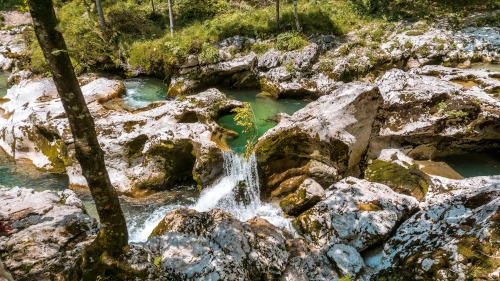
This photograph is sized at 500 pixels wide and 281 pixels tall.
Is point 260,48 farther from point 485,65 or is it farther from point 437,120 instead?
point 437,120

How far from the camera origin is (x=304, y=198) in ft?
31.2

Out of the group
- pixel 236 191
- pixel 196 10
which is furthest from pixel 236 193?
pixel 196 10

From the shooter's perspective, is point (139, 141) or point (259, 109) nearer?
point (139, 141)

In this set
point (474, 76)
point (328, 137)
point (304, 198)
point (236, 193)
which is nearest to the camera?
point (304, 198)

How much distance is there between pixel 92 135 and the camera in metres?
4.66

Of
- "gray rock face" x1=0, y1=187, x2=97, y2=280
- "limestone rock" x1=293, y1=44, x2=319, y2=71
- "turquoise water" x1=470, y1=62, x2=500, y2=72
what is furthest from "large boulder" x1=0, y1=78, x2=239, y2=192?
"turquoise water" x1=470, y1=62, x2=500, y2=72

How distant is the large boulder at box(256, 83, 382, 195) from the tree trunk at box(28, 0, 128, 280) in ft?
21.1

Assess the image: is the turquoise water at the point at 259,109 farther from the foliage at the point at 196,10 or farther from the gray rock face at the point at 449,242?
the foliage at the point at 196,10

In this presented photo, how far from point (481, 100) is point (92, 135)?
39.4 ft

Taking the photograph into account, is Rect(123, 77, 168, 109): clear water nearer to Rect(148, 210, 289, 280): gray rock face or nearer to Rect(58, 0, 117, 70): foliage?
Rect(58, 0, 117, 70): foliage

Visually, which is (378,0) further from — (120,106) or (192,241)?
(192,241)

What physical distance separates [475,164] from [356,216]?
634 cm

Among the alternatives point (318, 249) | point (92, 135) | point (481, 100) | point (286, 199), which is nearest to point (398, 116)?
point (481, 100)

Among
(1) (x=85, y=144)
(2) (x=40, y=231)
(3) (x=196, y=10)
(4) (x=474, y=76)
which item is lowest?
(2) (x=40, y=231)
